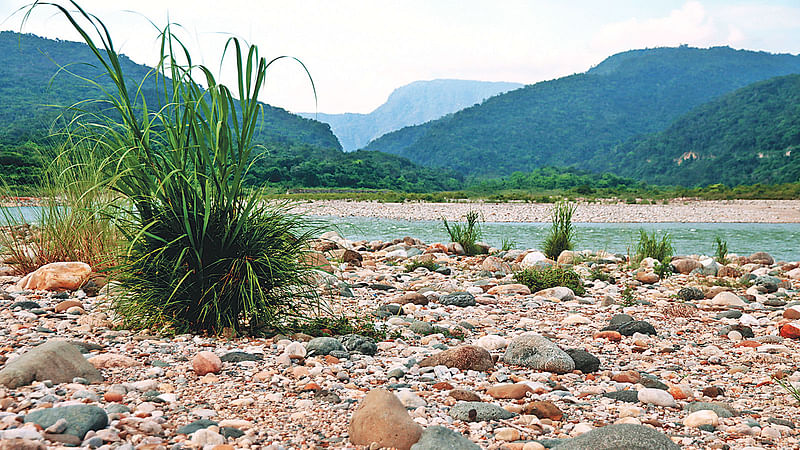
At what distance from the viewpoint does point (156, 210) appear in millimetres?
3969

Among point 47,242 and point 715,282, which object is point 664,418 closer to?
point 715,282

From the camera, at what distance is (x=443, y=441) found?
2371 millimetres

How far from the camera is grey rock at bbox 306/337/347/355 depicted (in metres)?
3.71

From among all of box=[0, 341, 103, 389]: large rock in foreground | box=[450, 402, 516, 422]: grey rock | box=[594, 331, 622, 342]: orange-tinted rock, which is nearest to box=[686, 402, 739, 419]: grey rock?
box=[450, 402, 516, 422]: grey rock

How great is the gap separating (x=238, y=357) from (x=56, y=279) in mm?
2824

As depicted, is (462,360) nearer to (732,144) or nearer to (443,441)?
(443,441)

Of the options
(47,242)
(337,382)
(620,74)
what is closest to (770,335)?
(337,382)

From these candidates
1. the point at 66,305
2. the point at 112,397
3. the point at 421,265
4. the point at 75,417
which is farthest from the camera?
the point at 421,265

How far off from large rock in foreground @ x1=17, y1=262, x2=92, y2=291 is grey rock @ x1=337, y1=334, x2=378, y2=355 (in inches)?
114

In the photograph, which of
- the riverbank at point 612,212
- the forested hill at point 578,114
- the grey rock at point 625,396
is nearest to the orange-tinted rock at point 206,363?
the grey rock at point 625,396

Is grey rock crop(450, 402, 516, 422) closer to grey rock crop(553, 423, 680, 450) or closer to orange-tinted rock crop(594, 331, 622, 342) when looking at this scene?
grey rock crop(553, 423, 680, 450)

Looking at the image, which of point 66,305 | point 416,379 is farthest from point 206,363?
point 66,305

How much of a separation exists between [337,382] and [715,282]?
6231mm

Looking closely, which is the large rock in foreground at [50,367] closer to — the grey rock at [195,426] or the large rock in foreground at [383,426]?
the grey rock at [195,426]
